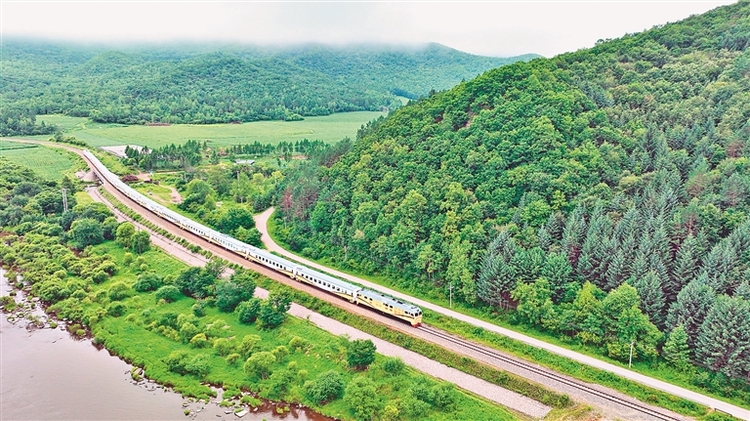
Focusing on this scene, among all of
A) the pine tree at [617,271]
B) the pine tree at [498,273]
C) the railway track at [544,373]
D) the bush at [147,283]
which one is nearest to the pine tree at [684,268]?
the pine tree at [617,271]

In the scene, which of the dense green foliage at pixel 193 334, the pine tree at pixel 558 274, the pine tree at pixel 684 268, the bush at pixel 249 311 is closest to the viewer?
the dense green foliage at pixel 193 334

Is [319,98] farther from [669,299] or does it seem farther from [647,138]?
[669,299]

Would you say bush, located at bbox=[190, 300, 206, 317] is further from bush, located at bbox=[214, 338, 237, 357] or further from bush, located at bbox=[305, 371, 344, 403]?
bush, located at bbox=[305, 371, 344, 403]

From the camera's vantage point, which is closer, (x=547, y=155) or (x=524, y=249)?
(x=524, y=249)

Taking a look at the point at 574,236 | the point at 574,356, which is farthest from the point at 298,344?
the point at 574,236

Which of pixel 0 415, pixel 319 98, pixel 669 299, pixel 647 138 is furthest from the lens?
pixel 319 98

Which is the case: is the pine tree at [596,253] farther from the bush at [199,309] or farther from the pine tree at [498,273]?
the bush at [199,309]

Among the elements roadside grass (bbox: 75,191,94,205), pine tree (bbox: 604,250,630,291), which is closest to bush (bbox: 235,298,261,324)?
pine tree (bbox: 604,250,630,291)

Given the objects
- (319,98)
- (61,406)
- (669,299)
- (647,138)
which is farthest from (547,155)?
(319,98)
